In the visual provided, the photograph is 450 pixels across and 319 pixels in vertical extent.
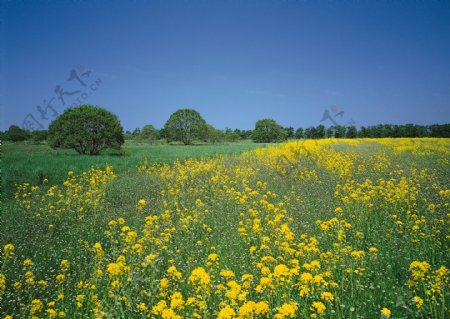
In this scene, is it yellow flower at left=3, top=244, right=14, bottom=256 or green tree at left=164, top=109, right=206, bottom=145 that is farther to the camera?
green tree at left=164, top=109, right=206, bottom=145

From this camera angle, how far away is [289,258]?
4527 mm

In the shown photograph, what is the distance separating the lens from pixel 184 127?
58.8 meters

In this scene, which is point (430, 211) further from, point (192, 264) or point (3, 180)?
point (3, 180)

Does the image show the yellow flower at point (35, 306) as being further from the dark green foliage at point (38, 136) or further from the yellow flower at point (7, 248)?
the dark green foliage at point (38, 136)

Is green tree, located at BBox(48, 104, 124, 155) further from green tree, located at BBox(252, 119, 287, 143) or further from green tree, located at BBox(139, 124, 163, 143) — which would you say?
green tree, located at BBox(252, 119, 287, 143)

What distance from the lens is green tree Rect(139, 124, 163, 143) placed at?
6097 cm

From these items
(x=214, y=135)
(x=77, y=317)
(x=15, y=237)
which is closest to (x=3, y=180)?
(x=15, y=237)

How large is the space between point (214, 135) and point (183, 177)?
52332 mm

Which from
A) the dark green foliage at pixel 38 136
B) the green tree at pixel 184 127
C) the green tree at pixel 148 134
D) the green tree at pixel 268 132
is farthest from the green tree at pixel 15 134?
the green tree at pixel 268 132

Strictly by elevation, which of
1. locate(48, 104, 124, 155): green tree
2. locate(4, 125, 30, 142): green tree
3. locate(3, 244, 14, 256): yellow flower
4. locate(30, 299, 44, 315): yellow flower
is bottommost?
locate(30, 299, 44, 315): yellow flower

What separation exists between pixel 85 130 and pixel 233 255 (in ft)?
77.0

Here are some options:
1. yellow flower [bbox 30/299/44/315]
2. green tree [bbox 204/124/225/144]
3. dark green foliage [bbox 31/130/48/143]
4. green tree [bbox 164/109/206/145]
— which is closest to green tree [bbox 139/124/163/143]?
green tree [bbox 164/109/206/145]

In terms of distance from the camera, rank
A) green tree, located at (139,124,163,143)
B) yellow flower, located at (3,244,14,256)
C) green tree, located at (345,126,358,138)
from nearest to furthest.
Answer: yellow flower, located at (3,244,14,256) → green tree, located at (139,124,163,143) → green tree, located at (345,126,358,138)

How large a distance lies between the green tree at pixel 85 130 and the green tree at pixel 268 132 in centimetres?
5911
